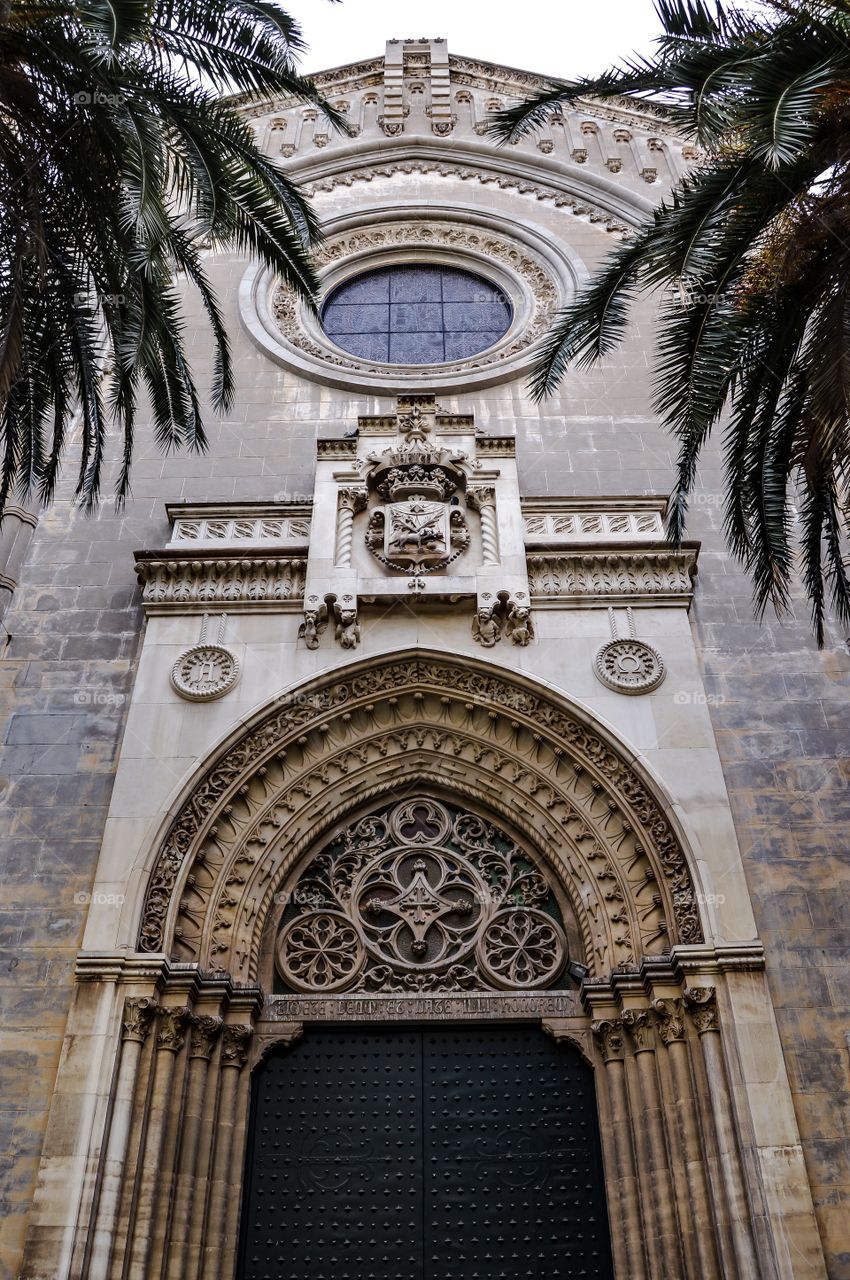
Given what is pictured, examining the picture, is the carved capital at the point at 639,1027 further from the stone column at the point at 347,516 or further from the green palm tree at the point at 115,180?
the green palm tree at the point at 115,180

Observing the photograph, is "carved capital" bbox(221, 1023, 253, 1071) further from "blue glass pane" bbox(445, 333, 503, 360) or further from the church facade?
"blue glass pane" bbox(445, 333, 503, 360)

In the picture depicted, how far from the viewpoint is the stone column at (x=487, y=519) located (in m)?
10.8

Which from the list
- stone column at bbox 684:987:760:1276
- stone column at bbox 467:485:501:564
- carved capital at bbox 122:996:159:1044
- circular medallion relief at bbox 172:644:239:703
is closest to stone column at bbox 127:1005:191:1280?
carved capital at bbox 122:996:159:1044

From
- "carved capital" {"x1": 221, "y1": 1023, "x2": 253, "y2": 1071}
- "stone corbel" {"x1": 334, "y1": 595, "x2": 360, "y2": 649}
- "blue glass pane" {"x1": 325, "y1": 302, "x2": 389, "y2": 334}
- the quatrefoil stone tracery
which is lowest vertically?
"carved capital" {"x1": 221, "y1": 1023, "x2": 253, "y2": 1071}

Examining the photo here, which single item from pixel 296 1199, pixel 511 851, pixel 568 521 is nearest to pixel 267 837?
pixel 511 851

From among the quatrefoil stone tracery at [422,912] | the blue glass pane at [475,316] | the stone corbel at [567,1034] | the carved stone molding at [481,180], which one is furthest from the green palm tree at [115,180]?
the carved stone molding at [481,180]

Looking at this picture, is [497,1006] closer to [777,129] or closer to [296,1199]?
[296,1199]

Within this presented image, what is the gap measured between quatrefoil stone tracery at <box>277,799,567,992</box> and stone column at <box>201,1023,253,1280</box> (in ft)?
2.50

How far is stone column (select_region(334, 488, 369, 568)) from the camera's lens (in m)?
10.8

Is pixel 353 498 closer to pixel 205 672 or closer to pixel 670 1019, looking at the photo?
pixel 205 672

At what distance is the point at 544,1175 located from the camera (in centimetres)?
874

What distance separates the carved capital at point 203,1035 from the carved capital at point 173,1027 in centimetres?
11

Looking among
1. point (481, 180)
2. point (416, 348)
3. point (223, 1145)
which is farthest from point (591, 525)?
point (481, 180)

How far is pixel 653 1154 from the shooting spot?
8289 millimetres
